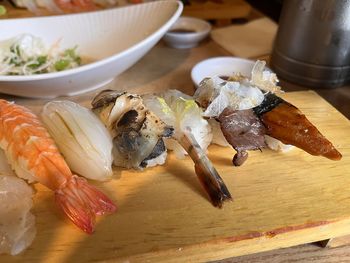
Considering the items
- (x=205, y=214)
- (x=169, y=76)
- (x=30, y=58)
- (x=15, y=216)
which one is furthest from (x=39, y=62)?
(x=205, y=214)

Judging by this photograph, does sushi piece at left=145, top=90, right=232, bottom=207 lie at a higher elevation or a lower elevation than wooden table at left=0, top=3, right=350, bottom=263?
higher

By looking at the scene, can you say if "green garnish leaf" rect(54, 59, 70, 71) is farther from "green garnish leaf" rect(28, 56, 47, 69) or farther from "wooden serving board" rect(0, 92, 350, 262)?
"wooden serving board" rect(0, 92, 350, 262)

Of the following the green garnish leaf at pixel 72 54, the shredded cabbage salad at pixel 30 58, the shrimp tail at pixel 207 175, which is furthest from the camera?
the green garnish leaf at pixel 72 54

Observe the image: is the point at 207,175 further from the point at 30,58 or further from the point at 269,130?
the point at 30,58

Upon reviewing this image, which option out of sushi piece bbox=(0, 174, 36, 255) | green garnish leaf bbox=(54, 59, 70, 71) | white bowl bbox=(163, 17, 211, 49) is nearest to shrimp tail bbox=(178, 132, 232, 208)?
sushi piece bbox=(0, 174, 36, 255)

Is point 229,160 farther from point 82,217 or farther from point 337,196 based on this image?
point 82,217

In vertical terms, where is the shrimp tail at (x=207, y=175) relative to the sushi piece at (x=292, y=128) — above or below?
below

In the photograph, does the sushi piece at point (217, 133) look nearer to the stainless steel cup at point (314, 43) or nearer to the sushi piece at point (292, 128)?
the sushi piece at point (292, 128)

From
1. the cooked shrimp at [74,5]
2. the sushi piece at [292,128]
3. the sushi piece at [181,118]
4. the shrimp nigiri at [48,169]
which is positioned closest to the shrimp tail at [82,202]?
the shrimp nigiri at [48,169]
